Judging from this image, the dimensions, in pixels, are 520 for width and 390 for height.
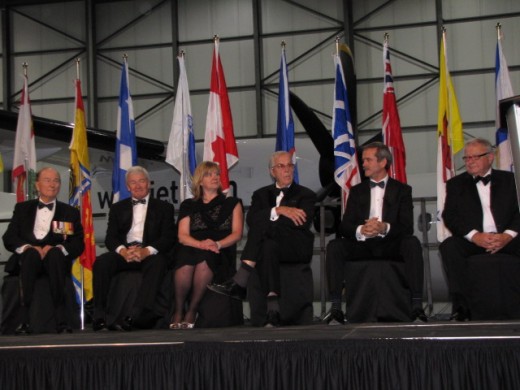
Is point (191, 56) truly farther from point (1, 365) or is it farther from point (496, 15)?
point (1, 365)

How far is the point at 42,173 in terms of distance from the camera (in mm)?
5898

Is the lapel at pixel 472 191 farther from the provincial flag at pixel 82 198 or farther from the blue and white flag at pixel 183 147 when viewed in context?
the provincial flag at pixel 82 198

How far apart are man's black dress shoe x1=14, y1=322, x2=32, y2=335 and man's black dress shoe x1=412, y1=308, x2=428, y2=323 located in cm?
267

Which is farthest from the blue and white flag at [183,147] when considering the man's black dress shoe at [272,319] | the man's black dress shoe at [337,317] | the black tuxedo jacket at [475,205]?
the black tuxedo jacket at [475,205]

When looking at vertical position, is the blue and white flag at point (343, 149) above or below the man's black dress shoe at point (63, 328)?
above

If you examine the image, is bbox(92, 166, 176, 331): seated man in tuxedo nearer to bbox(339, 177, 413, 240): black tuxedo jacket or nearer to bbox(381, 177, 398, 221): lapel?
bbox(339, 177, 413, 240): black tuxedo jacket

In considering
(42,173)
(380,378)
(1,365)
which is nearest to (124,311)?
(42,173)

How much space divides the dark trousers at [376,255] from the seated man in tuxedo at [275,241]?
0.26 metres

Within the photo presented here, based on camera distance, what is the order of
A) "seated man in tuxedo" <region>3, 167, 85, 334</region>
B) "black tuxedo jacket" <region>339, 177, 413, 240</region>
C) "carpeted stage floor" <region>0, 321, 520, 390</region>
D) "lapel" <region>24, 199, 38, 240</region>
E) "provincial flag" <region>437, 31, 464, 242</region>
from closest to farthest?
"carpeted stage floor" <region>0, 321, 520, 390</region> < "black tuxedo jacket" <region>339, 177, 413, 240</region> < "seated man in tuxedo" <region>3, 167, 85, 334</region> < "lapel" <region>24, 199, 38, 240</region> < "provincial flag" <region>437, 31, 464, 242</region>

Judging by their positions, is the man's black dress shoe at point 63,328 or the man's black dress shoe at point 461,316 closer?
the man's black dress shoe at point 461,316

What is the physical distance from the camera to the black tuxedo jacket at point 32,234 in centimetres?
573

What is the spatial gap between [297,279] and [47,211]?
1989 millimetres

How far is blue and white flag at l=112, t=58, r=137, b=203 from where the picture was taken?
25.1 feet

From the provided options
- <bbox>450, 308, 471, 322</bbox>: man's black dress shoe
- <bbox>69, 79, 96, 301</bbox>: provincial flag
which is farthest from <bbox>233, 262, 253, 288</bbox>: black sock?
<bbox>69, 79, 96, 301</bbox>: provincial flag
